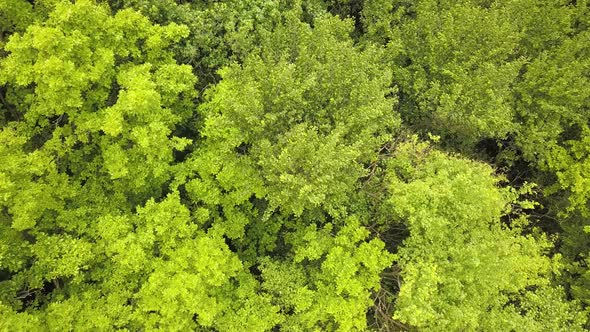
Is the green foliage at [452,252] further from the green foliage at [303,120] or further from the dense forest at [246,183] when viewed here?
the green foliage at [303,120]

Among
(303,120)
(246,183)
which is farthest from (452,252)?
(246,183)

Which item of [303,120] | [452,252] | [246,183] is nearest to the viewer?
[452,252]

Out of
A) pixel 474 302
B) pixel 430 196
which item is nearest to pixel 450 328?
pixel 474 302

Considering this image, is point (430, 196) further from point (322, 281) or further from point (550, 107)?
point (550, 107)

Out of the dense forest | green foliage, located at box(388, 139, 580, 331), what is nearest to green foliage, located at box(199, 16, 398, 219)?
the dense forest

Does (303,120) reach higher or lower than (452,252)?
higher

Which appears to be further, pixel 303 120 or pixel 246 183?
pixel 303 120

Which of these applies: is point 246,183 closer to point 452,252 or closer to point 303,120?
point 303,120

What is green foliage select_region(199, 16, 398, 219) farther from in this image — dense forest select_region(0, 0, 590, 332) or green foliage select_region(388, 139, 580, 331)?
green foliage select_region(388, 139, 580, 331)
